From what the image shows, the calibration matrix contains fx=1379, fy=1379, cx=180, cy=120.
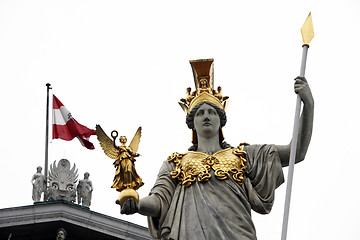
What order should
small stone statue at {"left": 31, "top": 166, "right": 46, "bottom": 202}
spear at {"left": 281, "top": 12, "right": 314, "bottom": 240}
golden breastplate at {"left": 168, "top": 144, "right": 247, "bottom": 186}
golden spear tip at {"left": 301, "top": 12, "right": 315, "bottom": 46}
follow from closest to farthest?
spear at {"left": 281, "top": 12, "right": 314, "bottom": 240} < golden spear tip at {"left": 301, "top": 12, "right": 315, "bottom": 46} < golden breastplate at {"left": 168, "top": 144, "right": 247, "bottom": 186} < small stone statue at {"left": 31, "top": 166, "right": 46, "bottom": 202}

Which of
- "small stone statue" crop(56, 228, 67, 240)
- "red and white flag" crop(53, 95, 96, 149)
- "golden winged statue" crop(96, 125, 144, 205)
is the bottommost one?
"golden winged statue" crop(96, 125, 144, 205)

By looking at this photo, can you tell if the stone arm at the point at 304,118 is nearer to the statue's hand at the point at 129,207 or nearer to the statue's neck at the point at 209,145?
the statue's neck at the point at 209,145

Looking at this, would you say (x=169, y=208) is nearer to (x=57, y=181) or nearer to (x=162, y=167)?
(x=162, y=167)

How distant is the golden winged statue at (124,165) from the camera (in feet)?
70.0

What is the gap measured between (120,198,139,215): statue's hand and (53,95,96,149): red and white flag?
2606cm

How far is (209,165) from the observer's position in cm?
2275

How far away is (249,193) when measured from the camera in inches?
889

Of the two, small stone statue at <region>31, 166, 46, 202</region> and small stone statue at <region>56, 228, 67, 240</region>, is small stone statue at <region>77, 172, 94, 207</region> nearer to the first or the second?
small stone statue at <region>31, 166, 46, 202</region>

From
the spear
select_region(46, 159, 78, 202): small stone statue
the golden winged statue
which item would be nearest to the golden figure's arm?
the golden winged statue

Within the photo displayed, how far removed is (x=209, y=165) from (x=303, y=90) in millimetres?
1998

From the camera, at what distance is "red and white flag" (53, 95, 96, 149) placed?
47562mm

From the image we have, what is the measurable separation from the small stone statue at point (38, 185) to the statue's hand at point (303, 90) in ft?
78.7

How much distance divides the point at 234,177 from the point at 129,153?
6.62ft

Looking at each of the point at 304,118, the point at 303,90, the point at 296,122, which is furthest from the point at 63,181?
the point at 296,122
